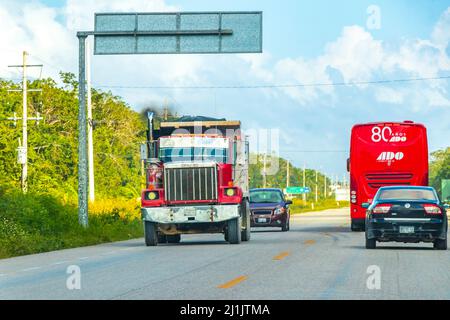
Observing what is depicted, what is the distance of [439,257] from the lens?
23547mm

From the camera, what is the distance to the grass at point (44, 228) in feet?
97.4

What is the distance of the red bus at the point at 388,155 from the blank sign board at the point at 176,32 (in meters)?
7.97

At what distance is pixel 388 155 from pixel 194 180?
38.0 feet

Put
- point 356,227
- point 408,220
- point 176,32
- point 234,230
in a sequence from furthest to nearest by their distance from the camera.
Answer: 1. point 356,227
2. point 176,32
3. point 234,230
4. point 408,220

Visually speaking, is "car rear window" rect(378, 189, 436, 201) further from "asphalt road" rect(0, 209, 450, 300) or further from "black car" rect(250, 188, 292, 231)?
"black car" rect(250, 188, 292, 231)

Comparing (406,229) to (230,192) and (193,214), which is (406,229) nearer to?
(230,192)

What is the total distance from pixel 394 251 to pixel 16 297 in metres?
12.8

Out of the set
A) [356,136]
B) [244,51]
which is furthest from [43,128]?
[244,51]

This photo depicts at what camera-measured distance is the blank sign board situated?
3344cm

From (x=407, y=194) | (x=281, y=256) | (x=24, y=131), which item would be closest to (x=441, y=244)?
(x=407, y=194)

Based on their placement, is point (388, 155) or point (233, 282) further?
point (388, 155)

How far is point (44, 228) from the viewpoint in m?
33.8

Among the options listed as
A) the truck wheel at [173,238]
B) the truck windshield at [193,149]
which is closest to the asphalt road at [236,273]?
the truck windshield at [193,149]
